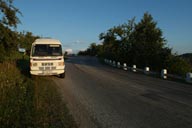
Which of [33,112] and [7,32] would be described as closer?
[33,112]

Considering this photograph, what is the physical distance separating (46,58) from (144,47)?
24.2 m

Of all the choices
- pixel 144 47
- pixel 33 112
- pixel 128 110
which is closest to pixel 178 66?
pixel 144 47

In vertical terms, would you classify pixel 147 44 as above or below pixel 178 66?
above

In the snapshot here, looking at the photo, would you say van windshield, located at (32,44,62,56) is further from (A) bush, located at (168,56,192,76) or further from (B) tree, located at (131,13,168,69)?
(B) tree, located at (131,13,168,69)

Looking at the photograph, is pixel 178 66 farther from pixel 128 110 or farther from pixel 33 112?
pixel 33 112

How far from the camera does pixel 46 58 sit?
15.6 m

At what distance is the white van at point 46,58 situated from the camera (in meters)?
15.5

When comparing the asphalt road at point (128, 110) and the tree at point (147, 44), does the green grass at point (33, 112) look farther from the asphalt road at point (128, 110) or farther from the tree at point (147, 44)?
the tree at point (147, 44)

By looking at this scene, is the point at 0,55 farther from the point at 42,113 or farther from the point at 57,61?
the point at 42,113

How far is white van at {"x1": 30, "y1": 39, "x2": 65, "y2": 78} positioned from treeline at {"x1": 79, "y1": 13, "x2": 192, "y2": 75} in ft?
53.2

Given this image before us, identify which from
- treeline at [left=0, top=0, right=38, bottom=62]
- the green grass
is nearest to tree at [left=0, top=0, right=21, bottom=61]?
treeline at [left=0, top=0, right=38, bottom=62]

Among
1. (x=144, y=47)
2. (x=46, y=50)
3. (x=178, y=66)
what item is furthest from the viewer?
(x=144, y=47)

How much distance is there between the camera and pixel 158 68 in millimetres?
32250

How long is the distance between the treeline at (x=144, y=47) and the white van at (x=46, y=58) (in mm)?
16225
